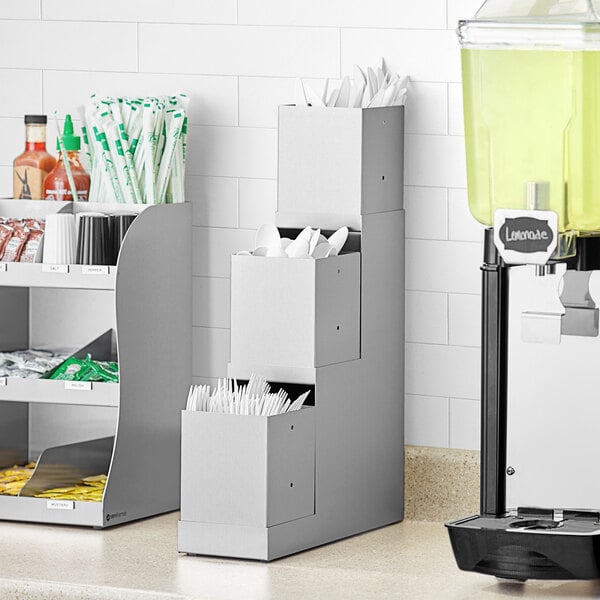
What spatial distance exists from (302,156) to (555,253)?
0.57 meters

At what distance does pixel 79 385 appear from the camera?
2.28 meters

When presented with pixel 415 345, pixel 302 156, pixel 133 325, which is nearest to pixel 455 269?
pixel 415 345

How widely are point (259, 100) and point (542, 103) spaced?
2.48 feet

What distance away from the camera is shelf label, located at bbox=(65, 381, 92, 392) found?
2.28 metres

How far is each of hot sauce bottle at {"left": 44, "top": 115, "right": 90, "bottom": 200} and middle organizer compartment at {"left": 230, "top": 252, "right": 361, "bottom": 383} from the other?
408mm

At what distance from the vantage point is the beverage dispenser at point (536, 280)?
1.82 meters

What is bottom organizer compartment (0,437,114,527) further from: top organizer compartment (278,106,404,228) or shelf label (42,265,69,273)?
top organizer compartment (278,106,404,228)

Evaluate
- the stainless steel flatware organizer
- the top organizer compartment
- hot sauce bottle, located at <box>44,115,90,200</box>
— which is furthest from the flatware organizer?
hot sauce bottle, located at <box>44,115,90,200</box>

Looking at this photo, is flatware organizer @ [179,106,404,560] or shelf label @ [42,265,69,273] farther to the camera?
shelf label @ [42,265,69,273]

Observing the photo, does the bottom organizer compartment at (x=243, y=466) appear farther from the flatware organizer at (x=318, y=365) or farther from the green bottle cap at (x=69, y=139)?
the green bottle cap at (x=69, y=139)

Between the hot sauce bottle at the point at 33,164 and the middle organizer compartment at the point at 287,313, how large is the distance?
0.48 m

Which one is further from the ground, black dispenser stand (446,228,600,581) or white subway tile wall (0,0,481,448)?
white subway tile wall (0,0,481,448)

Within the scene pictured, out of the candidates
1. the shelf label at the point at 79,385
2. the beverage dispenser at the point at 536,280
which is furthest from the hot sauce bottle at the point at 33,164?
the beverage dispenser at the point at 536,280

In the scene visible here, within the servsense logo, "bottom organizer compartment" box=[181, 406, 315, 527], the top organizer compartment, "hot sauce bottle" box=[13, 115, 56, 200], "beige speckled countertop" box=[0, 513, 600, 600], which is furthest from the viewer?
"hot sauce bottle" box=[13, 115, 56, 200]
